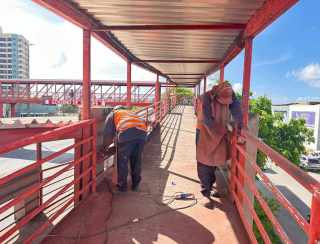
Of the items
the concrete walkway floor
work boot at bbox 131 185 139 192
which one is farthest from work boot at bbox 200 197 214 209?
work boot at bbox 131 185 139 192

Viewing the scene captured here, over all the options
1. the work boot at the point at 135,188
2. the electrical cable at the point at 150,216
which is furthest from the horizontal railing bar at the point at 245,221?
the work boot at the point at 135,188

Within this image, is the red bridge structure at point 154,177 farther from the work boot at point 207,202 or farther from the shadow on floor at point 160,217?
the work boot at point 207,202

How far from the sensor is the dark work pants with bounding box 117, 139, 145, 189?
12.3 ft

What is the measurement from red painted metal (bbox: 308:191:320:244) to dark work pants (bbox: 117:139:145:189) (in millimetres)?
2732

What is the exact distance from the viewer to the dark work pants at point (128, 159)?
376 centimetres

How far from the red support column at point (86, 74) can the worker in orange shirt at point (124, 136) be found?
0.57 meters

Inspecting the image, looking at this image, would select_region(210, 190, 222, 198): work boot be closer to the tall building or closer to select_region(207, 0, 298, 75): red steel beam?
select_region(207, 0, 298, 75): red steel beam

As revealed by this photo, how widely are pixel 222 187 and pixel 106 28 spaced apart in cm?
354

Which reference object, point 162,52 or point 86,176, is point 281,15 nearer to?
point 86,176

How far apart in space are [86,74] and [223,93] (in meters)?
2.41

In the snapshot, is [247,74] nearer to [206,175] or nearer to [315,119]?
[206,175]

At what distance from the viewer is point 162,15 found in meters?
4.14

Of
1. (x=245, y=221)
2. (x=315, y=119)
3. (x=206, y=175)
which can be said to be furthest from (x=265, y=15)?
(x=315, y=119)

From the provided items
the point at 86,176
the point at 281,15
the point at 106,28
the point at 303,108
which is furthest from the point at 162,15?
the point at 303,108
